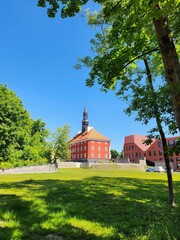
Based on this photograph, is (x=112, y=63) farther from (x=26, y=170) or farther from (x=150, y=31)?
(x=26, y=170)

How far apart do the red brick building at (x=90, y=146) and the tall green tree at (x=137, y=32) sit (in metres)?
94.0

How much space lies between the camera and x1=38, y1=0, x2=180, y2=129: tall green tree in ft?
14.2

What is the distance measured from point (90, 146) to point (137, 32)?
314 feet

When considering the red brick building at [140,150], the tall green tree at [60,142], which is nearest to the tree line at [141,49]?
the tall green tree at [60,142]

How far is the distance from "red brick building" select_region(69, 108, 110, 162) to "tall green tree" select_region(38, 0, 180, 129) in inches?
3701

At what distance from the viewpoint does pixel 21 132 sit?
40.5m

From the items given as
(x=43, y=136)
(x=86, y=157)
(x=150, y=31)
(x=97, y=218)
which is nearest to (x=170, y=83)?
(x=150, y=31)

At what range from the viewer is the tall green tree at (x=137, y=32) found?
4320 millimetres

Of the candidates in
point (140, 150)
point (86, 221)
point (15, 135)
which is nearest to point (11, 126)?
point (15, 135)

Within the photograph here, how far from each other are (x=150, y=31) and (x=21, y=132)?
35.4 meters

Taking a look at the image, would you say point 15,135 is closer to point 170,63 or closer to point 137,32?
point 137,32

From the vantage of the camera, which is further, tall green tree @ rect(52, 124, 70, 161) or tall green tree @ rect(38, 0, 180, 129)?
tall green tree @ rect(52, 124, 70, 161)

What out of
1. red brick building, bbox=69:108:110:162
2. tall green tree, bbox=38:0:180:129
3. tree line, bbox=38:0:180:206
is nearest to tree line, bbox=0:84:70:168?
tree line, bbox=38:0:180:206

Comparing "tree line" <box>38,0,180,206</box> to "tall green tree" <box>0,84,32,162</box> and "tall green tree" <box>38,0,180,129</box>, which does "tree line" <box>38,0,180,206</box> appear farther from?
"tall green tree" <box>0,84,32,162</box>
